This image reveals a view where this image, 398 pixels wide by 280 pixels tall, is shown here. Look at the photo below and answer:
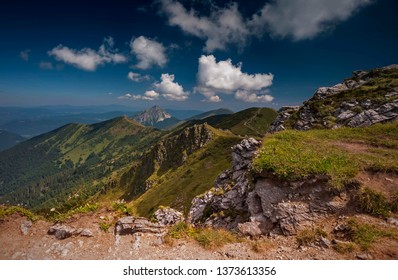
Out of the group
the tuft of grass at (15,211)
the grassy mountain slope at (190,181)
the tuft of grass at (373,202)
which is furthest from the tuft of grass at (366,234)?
the grassy mountain slope at (190,181)

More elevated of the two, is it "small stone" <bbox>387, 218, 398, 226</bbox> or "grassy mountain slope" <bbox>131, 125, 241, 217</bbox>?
"small stone" <bbox>387, 218, 398, 226</bbox>

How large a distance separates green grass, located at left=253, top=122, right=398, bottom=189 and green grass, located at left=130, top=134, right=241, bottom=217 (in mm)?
64289

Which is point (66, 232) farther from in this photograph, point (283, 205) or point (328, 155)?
point (328, 155)

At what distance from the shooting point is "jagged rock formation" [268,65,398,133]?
3484 cm

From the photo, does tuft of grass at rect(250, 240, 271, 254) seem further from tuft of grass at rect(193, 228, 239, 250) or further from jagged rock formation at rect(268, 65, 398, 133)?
jagged rock formation at rect(268, 65, 398, 133)

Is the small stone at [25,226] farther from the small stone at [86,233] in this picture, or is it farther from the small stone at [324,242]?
the small stone at [324,242]

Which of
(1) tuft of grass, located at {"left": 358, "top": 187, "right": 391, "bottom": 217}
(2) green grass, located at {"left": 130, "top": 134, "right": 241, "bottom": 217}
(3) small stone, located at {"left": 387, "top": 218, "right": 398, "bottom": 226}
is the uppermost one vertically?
(1) tuft of grass, located at {"left": 358, "top": 187, "right": 391, "bottom": 217}

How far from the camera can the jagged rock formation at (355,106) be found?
34844 millimetres

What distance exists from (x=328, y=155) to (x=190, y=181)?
116m

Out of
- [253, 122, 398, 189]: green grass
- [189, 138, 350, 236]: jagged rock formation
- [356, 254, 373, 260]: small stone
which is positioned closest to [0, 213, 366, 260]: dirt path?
[356, 254, 373, 260]: small stone

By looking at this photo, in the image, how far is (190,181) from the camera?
12938 centimetres

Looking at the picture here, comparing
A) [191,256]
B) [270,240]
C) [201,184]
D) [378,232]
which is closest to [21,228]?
[191,256]

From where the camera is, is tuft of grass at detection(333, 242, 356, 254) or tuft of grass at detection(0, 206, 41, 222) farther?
tuft of grass at detection(0, 206, 41, 222)

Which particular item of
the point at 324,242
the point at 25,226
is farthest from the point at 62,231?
the point at 324,242
